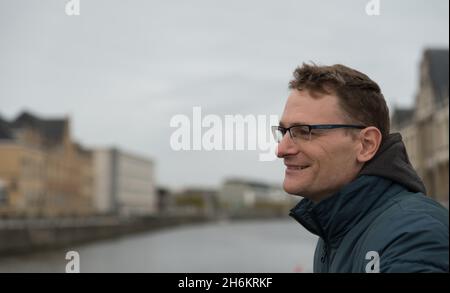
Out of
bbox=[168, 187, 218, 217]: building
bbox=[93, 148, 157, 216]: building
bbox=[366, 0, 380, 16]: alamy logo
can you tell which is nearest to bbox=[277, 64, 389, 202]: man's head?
bbox=[366, 0, 380, 16]: alamy logo

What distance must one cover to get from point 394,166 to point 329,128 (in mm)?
115

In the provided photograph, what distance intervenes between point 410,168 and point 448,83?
81 cm

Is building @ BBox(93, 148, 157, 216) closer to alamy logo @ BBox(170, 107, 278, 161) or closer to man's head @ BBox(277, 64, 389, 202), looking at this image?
alamy logo @ BBox(170, 107, 278, 161)

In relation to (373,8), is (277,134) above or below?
below

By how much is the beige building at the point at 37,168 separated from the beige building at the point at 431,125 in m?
6.98

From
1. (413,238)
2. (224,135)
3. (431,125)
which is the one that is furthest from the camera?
(431,125)

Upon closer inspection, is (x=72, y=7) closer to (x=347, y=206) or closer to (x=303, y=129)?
(x=303, y=129)

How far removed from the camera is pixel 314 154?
1047 millimetres

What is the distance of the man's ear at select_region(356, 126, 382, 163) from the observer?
102 cm

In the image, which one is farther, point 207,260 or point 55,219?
point 55,219

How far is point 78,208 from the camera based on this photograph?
26062mm

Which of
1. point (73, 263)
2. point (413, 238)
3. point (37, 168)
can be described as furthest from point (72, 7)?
point (37, 168)
